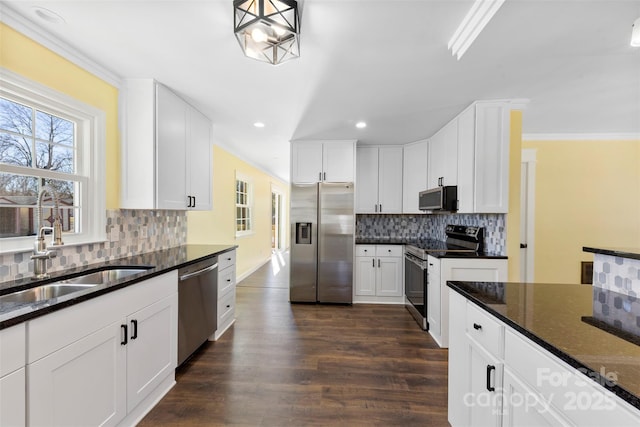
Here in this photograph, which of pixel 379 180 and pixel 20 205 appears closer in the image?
pixel 20 205

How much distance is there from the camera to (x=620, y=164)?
3.53 metres

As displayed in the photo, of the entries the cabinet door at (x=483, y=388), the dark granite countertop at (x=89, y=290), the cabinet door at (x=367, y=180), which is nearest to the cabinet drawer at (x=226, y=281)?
the dark granite countertop at (x=89, y=290)

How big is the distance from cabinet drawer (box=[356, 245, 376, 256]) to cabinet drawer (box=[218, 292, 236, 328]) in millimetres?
1803

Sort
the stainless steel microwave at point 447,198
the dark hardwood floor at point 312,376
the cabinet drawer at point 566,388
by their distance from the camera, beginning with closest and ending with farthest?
the cabinet drawer at point 566,388 < the dark hardwood floor at point 312,376 < the stainless steel microwave at point 447,198

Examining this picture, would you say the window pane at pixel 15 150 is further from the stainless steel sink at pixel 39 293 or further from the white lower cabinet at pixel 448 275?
the white lower cabinet at pixel 448 275

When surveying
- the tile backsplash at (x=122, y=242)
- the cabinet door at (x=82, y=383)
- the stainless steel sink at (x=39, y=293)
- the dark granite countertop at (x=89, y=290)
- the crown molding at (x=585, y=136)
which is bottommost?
the cabinet door at (x=82, y=383)

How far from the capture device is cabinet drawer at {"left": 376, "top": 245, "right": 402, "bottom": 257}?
3818 millimetres

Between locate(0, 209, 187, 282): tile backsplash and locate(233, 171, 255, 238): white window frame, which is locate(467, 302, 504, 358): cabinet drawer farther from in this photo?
locate(233, 171, 255, 238): white window frame

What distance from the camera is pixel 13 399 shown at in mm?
989

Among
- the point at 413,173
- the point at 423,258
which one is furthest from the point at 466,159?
the point at 413,173

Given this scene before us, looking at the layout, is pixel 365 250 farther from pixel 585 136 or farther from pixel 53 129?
pixel 53 129

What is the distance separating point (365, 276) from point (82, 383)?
3.17m

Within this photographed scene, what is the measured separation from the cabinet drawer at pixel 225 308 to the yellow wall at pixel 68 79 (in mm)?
1350

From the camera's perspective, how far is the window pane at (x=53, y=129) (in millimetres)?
1738
